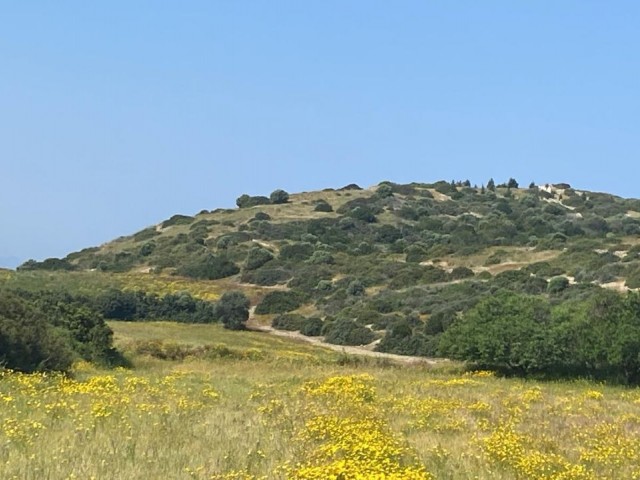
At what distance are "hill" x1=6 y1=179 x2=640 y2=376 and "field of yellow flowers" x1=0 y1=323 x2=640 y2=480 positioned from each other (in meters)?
13.4

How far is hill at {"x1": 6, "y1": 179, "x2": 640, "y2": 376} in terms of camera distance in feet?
197

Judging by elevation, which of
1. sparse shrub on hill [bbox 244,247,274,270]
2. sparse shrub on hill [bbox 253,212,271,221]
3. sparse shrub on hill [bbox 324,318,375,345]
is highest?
sparse shrub on hill [bbox 253,212,271,221]

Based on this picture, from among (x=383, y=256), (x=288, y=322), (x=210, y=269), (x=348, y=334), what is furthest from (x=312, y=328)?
(x=383, y=256)

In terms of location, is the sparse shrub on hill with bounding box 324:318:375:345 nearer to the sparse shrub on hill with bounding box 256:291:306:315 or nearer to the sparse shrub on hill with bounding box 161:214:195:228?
the sparse shrub on hill with bounding box 256:291:306:315

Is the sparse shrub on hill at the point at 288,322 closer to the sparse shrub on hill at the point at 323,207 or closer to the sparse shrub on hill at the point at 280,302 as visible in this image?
the sparse shrub on hill at the point at 280,302

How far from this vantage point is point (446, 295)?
63594mm

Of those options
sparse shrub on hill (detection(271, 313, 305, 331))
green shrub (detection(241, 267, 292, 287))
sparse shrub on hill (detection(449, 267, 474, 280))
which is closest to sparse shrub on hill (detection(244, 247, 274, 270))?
green shrub (detection(241, 267, 292, 287))

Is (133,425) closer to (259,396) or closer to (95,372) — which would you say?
(259,396)

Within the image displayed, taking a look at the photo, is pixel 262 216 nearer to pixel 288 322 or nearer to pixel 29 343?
pixel 288 322

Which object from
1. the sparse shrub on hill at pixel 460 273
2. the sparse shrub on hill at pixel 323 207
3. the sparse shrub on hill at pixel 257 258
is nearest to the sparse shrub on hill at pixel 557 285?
the sparse shrub on hill at pixel 460 273

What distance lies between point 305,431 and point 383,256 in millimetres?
81991

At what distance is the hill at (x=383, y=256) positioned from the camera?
60125 millimetres

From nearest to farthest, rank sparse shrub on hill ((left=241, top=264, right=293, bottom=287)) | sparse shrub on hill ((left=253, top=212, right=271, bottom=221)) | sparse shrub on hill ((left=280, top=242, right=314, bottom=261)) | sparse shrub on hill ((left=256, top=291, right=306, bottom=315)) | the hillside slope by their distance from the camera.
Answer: the hillside slope
sparse shrub on hill ((left=256, top=291, right=306, bottom=315))
sparse shrub on hill ((left=241, top=264, right=293, bottom=287))
sparse shrub on hill ((left=280, top=242, right=314, bottom=261))
sparse shrub on hill ((left=253, top=212, right=271, bottom=221))

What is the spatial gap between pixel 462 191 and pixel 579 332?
114346 millimetres
